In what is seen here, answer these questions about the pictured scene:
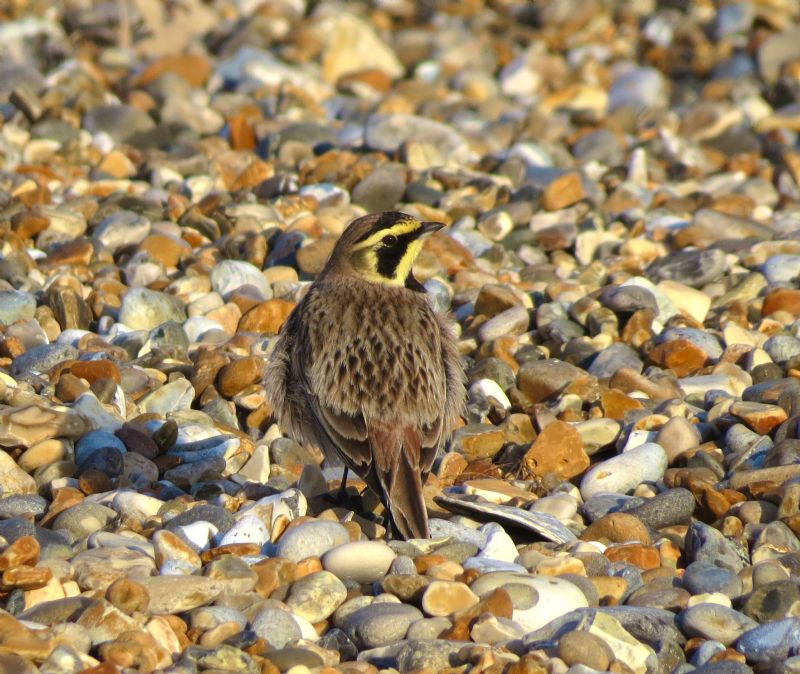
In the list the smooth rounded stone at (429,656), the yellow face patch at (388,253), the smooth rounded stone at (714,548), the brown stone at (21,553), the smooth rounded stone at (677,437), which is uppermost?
the yellow face patch at (388,253)

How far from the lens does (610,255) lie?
10.1m

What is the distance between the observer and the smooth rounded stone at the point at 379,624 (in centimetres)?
495

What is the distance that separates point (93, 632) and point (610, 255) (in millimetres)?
6197

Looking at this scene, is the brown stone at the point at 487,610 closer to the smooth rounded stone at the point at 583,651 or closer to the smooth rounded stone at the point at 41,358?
the smooth rounded stone at the point at 583,651

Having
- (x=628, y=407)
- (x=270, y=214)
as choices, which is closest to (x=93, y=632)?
(x=628, y=407)

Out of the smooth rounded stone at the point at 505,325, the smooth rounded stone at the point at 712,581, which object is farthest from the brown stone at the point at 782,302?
the smooth rounded stone at the point at 712,581

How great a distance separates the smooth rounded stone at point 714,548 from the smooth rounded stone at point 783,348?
2.38 metres

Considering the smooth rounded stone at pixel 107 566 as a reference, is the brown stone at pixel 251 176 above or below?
below

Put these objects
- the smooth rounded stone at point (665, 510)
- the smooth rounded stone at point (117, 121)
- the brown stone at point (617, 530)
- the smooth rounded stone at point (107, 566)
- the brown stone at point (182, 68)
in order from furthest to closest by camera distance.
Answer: the brown stone at point (182, 68) < the smooth rounded stone at point (117, 121) < the smooth rounded stone at point (665, 510) < the brown stone at point (617, 530) < the smooth rounded stone at point (107, 566)

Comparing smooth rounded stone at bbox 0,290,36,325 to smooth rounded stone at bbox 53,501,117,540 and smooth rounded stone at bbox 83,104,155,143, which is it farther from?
smooth rounded stone at bbox 83,104,155,143

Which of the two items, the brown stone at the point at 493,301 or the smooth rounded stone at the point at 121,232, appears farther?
the smooth rounded stone at the point at 121,232

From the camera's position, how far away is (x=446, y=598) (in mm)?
5094

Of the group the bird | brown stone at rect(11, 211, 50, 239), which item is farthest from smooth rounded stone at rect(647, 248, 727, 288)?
brown stone at rect(11, 211, 50, 239)

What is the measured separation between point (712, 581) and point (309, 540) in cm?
159
